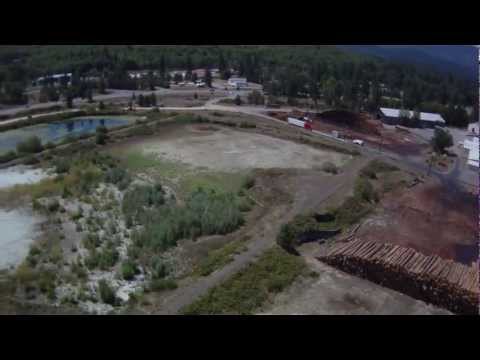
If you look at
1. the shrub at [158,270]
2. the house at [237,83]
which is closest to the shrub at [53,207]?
the shrub at [158,270]

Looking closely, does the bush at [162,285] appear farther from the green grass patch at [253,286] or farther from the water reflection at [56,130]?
the water reflection at [56,130]

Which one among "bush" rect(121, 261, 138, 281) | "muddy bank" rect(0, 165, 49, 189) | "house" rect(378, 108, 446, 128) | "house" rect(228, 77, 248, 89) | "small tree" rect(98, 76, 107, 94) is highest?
"house" rect(228, 77, 248, 89)

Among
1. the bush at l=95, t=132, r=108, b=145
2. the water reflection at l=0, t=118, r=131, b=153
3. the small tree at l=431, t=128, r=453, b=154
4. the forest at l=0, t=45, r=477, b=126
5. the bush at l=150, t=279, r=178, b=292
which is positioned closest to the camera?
the bush at l=150, t=279, r=178, b=292

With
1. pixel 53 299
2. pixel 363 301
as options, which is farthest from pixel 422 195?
pixel 53 299

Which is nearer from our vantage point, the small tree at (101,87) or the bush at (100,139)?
the bush at (100,139)

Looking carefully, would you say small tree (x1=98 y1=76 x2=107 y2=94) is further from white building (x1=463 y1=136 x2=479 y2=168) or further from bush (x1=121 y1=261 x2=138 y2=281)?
white building (x1=463 y1=136 x2=479 y2=168)

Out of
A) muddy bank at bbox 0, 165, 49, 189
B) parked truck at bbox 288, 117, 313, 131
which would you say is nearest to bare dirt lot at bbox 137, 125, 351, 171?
parked truck at bbox 288, 117, 313, 131
